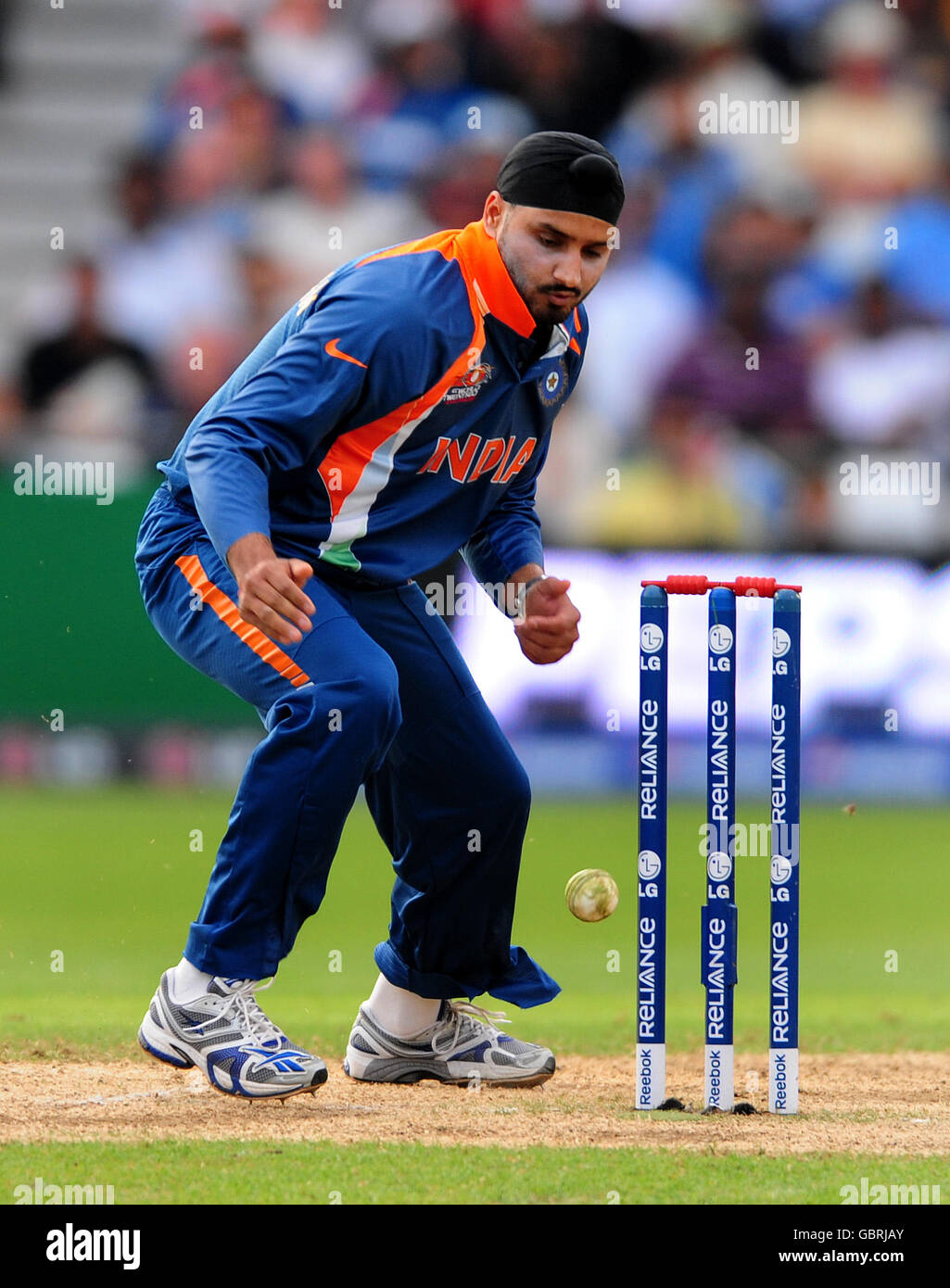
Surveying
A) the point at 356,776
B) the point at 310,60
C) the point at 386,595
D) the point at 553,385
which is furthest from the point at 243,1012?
the point at 310,60

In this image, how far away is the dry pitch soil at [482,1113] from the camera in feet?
12.1

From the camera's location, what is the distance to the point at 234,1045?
12.6 ft

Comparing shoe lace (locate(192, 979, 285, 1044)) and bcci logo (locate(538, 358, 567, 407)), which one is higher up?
bcci logo (locate(538, 358, 567, 407))

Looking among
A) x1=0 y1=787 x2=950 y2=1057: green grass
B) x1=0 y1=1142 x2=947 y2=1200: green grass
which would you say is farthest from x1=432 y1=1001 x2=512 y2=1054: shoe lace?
x1=0 y1=1142 x2=947 y2=1200: green grass

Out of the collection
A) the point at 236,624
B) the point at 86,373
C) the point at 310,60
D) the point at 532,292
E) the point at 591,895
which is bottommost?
the point at 591,895

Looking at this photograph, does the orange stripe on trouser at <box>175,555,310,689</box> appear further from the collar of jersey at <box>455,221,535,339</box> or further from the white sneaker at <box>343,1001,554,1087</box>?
the white sneaker at <box>343,1001,554,1087</box>

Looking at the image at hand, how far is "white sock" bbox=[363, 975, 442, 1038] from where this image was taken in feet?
14.8

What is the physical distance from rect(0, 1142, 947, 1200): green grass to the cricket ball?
0.89m

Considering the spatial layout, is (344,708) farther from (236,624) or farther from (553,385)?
(553,385)

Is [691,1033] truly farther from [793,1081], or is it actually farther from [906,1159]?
[906,1159]

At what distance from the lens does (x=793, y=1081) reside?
4.01m

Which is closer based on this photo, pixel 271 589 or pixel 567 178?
pixel 271 589

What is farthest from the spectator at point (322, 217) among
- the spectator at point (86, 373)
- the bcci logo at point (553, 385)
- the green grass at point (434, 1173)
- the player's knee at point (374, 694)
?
the green grass at point (434, 1173)

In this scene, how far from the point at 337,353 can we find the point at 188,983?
1358mm
